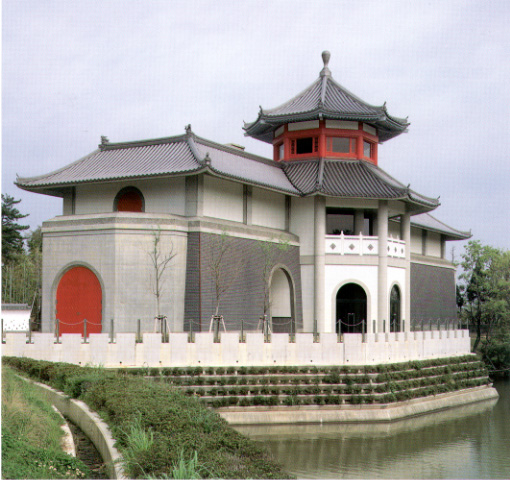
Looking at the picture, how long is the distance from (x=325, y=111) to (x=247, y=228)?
6855 mm

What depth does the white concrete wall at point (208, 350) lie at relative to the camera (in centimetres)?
2030

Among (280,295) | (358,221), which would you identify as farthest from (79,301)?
(358,221)

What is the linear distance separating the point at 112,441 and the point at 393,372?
597 inches

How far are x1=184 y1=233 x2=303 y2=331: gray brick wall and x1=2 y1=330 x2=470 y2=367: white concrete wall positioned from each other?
252 cm

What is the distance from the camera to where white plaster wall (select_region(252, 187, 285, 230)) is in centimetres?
2866

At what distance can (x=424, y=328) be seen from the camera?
3650 cm

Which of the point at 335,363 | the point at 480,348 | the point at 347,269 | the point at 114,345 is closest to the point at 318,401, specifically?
the point at 335,363

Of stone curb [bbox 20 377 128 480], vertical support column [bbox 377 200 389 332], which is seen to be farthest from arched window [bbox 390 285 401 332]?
stone curb [bbox 20 377 128 480]

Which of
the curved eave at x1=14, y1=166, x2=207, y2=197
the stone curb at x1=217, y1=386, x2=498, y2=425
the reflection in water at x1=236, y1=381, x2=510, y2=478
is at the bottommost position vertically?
the reflection in water at x1=236, y1=381, x2=510, y2=478

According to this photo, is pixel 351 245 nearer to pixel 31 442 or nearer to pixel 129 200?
pixel 129 200

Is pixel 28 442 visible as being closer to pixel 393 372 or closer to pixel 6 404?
pixel 6 404

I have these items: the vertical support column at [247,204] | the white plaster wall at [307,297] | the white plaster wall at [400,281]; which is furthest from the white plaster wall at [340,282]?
the vertical support column at [247,204]

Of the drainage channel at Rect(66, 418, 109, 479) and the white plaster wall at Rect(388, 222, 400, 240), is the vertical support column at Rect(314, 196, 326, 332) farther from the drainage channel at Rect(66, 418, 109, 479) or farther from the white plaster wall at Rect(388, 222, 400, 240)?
the drainage channel at Rect(66, 418, 109, 479)

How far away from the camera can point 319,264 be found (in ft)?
95.5
